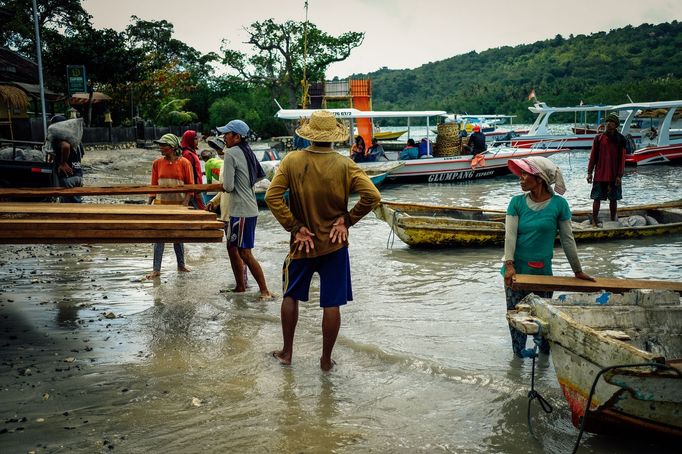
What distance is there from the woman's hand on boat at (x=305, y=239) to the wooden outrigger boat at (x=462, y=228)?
5.94 meters

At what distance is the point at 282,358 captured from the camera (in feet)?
17.0

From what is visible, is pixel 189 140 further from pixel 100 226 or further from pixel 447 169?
pixel 447 169

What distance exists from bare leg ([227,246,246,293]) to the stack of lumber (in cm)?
120

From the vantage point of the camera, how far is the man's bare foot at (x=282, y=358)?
→ 5.13 meters

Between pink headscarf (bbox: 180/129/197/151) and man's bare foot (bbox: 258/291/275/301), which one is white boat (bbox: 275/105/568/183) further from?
man's bare foot (bbox: 258/291/275/301)

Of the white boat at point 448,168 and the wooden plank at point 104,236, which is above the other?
the wooden plank at point 104,236

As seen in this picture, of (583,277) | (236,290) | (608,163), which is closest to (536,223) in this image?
(583,277)

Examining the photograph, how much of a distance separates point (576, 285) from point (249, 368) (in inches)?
97.9

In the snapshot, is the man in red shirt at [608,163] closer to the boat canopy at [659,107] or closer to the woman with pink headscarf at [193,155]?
the woman with pink headscarf at [193,155]

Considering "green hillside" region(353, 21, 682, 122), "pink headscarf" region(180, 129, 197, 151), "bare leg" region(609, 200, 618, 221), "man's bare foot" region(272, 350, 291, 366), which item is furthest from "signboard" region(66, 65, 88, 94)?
"green hillside" region(353, 21, 682, 122)

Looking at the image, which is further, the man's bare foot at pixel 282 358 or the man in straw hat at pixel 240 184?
the man in straw hat at pixel 240 184

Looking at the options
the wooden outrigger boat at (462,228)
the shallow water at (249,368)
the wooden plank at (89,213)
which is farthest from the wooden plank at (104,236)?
the wooden outrigger boat at (462,228)

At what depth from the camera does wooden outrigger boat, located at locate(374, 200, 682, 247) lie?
1045 cm

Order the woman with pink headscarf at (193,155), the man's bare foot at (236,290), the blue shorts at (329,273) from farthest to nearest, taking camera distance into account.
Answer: the woman with pink headscarf at (193,155) < the man's bare foot at (236,290) < the blue shorts at (329,273)
